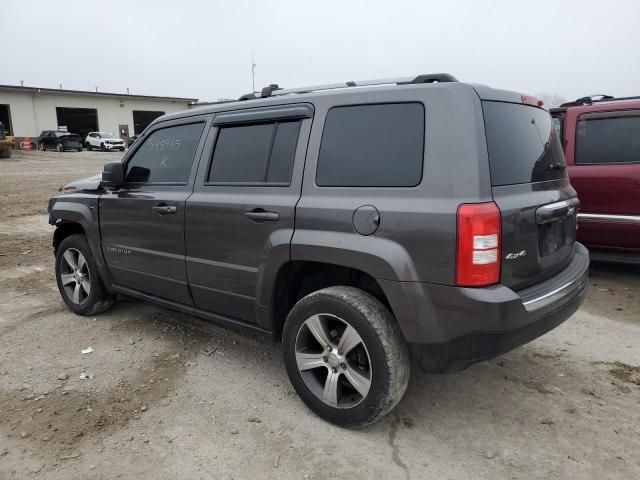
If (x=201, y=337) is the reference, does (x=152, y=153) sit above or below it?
above

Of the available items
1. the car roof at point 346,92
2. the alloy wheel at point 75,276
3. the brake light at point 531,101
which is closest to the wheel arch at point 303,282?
the car roof at point 346,92

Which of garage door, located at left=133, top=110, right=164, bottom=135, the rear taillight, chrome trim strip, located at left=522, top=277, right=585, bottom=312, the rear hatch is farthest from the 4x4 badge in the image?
garage door, located at left=133, top=110, right=164, bottom=135

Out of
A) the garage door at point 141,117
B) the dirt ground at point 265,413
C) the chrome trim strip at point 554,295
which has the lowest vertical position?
the dirt ground at point 265,413

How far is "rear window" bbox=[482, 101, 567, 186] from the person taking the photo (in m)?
2.53

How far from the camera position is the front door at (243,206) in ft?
9.77

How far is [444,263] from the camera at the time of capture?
2371mm

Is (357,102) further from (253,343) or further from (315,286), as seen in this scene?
(253,343)

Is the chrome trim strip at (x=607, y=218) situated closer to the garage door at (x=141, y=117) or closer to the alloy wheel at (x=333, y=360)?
the alloy wheel at (x=333, y=360)

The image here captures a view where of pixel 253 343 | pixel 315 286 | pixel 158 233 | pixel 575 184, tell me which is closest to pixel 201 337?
pixel 253 343

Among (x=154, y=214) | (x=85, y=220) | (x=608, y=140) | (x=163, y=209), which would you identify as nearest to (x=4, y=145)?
(x=85, y=220)

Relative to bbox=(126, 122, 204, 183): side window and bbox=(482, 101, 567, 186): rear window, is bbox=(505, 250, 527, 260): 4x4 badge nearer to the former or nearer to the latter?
bbox=(482, 101, 567, 186): rear window

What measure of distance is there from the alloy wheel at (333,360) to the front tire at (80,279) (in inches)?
96.4

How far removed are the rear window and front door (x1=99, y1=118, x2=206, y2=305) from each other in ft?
6.71

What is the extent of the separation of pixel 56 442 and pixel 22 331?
196 centimetres
